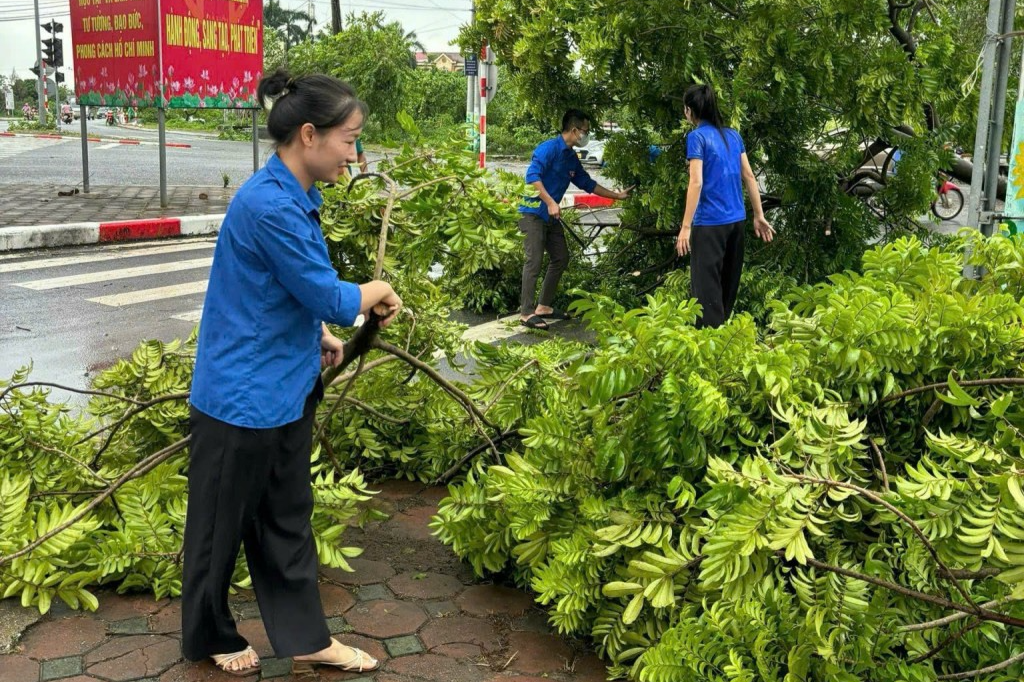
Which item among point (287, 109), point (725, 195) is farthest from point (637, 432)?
point (725, 195)

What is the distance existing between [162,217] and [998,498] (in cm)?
1247

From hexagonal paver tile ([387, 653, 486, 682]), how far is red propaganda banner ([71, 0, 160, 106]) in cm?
1172

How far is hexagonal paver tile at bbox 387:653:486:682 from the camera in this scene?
3100 mm

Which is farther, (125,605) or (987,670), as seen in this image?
(125,605)

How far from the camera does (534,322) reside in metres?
8.28

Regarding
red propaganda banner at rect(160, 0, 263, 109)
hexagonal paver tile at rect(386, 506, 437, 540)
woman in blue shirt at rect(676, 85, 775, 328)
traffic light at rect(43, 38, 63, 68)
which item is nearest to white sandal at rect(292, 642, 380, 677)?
hexagonal paver tile at rect(386, 506, 437, 540)

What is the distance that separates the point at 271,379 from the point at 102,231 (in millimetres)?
10150

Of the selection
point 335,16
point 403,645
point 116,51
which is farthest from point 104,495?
point 335,16

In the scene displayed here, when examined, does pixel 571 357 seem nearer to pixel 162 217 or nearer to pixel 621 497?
pixel 621 497

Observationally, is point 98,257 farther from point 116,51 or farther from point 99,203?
point 99,203

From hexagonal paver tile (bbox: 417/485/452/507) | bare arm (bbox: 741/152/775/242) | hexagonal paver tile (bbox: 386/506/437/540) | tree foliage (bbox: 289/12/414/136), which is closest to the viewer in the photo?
hexagonal paver tile (bbox: 386/506/437/540)

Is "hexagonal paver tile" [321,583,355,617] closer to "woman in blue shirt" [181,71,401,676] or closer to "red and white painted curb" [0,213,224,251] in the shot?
"woman in blue shirt" [181,71,401,676]

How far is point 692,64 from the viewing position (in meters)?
7.20

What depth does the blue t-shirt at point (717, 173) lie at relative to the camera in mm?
6391
